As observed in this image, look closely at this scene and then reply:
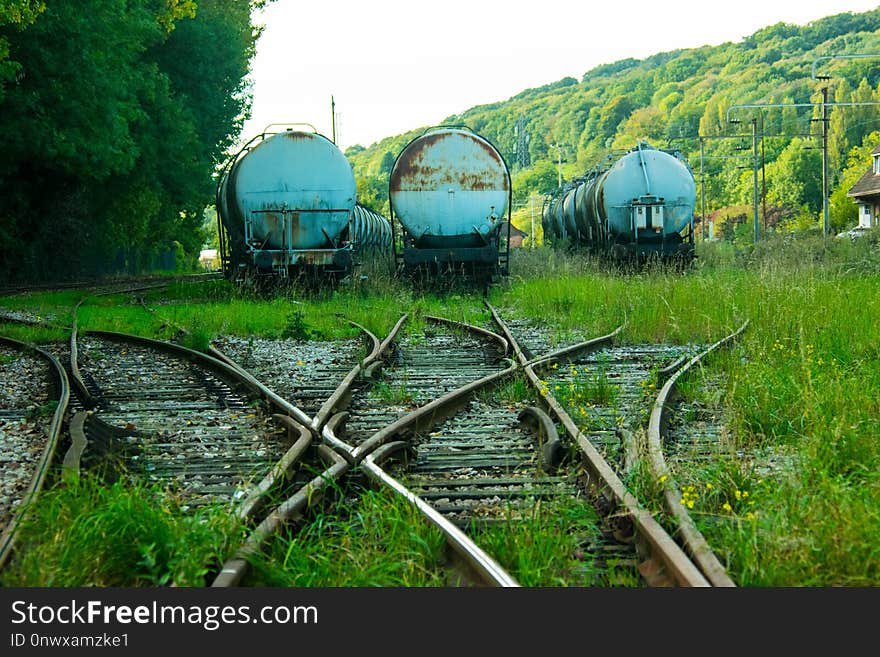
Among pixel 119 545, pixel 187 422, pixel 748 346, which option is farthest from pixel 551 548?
pixel 748 346

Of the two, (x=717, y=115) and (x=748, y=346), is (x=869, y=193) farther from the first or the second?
(x=717, y=115)

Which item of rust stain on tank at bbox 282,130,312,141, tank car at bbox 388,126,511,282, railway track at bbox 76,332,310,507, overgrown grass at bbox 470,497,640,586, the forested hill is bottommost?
railway track at bbox 76,332,310,507

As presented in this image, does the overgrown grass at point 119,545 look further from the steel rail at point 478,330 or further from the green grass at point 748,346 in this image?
the steel rail at point 478,330

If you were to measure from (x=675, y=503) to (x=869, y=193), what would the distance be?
189 feet

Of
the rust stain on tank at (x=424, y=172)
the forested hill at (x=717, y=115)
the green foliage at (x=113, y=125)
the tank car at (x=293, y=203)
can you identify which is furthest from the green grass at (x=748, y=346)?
the forested hill at (x=717, y=115)

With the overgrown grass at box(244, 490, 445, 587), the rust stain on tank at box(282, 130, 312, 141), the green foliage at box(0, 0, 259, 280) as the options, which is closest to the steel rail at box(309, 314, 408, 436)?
the overgrown grass at box(244, 490, 445, 587)

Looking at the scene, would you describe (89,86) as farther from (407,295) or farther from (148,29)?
(407,295)

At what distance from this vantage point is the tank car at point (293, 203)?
1767 centimetres

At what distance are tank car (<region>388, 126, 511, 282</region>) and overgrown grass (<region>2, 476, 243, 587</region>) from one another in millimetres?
14466

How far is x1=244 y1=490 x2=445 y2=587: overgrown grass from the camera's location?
3.38 metres

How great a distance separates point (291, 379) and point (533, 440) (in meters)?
3.29

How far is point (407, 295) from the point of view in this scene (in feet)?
55.7

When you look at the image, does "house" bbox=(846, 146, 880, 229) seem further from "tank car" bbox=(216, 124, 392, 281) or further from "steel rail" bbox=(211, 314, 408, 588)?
"steel rail" bbox=(211, 314, 408, 588)

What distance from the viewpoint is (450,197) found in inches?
722
